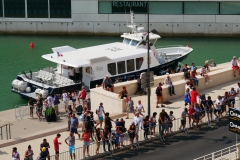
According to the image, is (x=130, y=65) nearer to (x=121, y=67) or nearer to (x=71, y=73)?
(x=121, y=67)

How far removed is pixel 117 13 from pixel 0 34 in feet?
38.3

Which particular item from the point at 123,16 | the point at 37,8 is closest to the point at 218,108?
the point at 123,16

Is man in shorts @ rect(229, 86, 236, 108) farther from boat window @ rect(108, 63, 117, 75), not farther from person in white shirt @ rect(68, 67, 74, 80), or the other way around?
person in white shirt @ rect(68, 67, 74, 80)

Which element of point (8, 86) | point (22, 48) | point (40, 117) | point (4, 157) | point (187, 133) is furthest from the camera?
point (22, 48)

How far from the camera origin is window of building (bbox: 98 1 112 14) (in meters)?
64.8

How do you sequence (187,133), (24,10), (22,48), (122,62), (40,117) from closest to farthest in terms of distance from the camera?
(187,133)
(40,117)
(122,62)
(22,48)
(24,10)

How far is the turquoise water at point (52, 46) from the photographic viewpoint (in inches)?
2153

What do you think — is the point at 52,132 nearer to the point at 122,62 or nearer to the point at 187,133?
the point at 187,133

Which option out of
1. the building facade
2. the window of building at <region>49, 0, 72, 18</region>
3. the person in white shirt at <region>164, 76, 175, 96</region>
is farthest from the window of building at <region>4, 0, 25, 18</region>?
the person in white shirt at <region>164, 76, 175, 96</region>

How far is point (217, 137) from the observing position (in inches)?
1230

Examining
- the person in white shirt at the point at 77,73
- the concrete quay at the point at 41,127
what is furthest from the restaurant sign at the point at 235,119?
the person in white shirt at the point at 77,73

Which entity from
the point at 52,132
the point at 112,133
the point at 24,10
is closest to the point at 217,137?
the point at 112,133

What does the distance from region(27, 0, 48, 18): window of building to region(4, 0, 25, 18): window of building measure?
732 mm

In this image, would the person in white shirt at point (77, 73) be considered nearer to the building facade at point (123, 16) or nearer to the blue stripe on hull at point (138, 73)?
the blue stripe on hull at point (138, 73)
